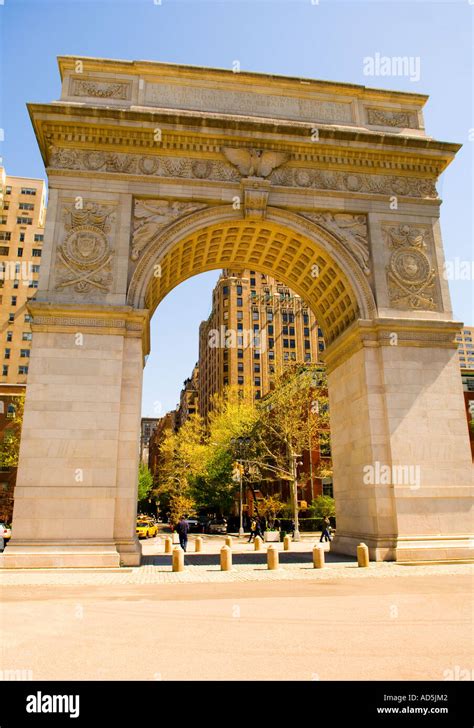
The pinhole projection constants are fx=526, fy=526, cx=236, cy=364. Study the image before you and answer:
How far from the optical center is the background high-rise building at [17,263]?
8375 cm

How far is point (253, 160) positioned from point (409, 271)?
8.64 metres

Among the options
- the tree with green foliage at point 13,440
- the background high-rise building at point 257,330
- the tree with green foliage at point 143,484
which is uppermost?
the background high-rise building at point 257,330

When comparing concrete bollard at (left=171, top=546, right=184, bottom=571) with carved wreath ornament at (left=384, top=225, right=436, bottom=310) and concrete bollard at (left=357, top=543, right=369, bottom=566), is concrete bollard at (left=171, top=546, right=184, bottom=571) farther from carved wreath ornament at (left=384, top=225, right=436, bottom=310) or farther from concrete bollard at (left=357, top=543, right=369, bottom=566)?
carved wreath ornament at (left=384, top=225, right=436, bottom=310)

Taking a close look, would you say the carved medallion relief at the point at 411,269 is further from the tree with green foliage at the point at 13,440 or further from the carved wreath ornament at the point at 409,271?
the tree with green foliage at the point at 13,440

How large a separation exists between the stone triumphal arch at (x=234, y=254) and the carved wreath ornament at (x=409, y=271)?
0.08m

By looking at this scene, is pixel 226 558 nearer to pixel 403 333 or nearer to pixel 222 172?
pixel 403 333

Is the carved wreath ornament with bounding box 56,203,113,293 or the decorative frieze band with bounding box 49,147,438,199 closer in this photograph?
the carved wreath ornament with bounding box 56,203,113,293

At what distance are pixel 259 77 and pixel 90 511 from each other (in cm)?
2092

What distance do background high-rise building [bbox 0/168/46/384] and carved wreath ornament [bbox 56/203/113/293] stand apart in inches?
2579

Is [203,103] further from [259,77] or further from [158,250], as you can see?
[158,250]

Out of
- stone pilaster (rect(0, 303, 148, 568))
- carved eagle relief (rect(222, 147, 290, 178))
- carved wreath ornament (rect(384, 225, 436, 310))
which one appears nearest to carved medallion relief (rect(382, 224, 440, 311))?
carved wreath ornament (rect(384, 225, 436, 310))

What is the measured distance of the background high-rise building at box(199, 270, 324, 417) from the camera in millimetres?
98688

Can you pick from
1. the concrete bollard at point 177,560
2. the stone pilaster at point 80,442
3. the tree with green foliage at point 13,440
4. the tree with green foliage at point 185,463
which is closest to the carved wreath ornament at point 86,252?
the stone pilaster at point 80,442

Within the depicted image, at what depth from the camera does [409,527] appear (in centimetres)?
2020
